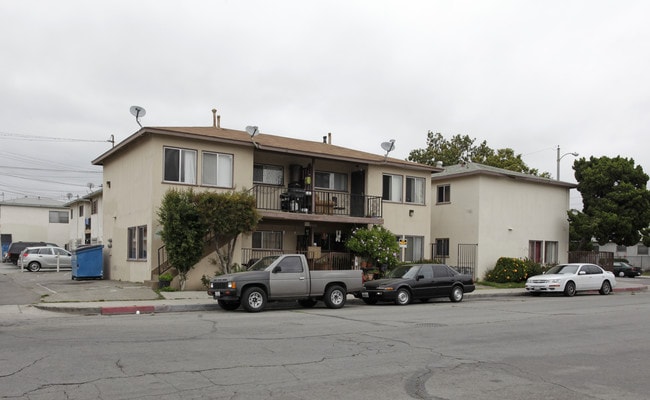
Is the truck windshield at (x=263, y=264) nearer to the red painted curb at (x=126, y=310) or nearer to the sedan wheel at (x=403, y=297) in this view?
the red painted curb at (x=126, y=310)

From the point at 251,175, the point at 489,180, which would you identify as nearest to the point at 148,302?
the point at 251,175

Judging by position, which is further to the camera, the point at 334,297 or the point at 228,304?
the point at 334,297

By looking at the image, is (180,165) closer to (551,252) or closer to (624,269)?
(551,252)

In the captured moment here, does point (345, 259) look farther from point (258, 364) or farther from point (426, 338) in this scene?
point (258, 364)

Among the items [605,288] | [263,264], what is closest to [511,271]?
[605,288]

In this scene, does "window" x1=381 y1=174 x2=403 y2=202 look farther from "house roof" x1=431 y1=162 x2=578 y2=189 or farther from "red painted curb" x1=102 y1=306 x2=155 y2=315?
"red painted curb" x1=102 y1=306 x2=155 y2=315

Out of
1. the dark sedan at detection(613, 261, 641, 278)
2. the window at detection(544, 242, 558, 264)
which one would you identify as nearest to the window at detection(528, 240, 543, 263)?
the window at detection(544, 242, 558, 264)

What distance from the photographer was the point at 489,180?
31.5m

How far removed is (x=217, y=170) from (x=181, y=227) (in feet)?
11.9

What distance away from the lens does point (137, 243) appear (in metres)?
23.5

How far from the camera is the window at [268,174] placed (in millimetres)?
25797

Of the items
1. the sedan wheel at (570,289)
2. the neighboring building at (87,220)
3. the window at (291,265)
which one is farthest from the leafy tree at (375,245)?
the neighboring building at (87,220)

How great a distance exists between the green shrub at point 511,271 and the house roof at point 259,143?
5.95 m

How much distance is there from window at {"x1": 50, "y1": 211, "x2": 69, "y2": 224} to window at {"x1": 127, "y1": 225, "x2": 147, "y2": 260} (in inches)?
1317
